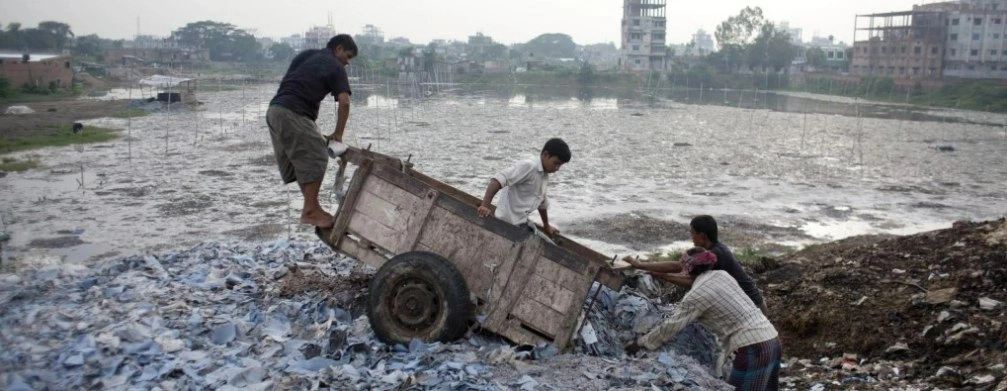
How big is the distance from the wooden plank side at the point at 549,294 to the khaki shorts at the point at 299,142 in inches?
69.7

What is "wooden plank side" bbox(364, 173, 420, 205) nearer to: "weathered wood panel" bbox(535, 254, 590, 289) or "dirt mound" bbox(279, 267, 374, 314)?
"dirt mound" bbox(279, 267, 374, 314)

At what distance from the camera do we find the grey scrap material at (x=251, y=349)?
4004 millimetres

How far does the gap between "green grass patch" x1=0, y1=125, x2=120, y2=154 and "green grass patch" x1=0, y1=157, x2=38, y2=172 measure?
158cm

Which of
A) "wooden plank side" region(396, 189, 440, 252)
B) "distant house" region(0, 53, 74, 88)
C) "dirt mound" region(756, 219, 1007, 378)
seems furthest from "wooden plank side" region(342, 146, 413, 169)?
"distant house" region(0, 53, 74, 88)

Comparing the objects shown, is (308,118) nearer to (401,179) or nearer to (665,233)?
(401,179)

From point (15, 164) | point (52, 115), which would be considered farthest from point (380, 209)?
point (52, 115)

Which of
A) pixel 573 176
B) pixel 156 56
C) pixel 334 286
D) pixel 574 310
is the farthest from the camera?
pixel 156 56

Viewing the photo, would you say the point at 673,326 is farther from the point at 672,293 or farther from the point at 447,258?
the point at 672,293

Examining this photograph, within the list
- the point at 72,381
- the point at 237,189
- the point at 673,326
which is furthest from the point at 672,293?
the point at 237,189

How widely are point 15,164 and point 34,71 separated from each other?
80.4ft

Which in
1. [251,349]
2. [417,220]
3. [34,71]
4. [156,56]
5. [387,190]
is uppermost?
[156,56]

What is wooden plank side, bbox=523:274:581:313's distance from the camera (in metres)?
4.36

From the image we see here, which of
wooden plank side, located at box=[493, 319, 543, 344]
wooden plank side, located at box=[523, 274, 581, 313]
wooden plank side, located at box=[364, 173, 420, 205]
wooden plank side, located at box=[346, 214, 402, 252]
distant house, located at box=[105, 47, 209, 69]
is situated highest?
distant house, located at box=[105, 47, 209, 69]

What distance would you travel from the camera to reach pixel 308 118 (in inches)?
201
